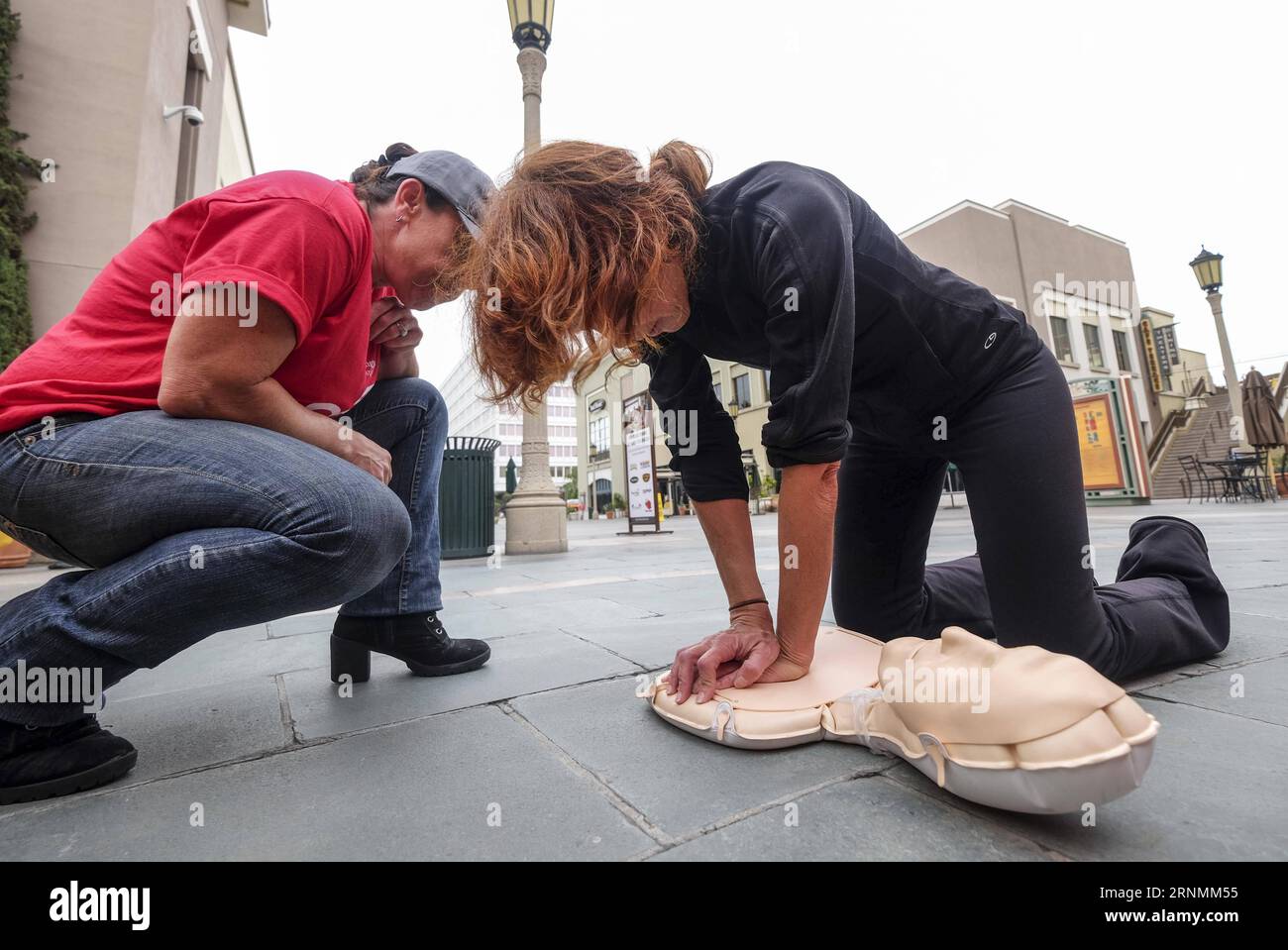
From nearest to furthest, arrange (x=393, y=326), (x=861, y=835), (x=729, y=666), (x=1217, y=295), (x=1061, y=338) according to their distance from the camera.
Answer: (x=861, y=835), (x=729, y=666), (x=393, y=326), (x=1217, y=295), (x=1061, y=338)

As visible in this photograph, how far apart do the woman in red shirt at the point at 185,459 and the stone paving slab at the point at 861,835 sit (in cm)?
82

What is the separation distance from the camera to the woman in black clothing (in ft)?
3.64

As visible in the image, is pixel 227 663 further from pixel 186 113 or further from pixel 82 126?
pixel 186 113

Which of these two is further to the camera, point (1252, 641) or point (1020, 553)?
point (1252, 641)

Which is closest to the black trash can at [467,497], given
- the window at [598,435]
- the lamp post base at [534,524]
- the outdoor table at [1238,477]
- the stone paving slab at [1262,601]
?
the lamp post base at [534,524]

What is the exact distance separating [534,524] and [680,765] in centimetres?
592

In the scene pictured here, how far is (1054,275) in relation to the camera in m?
21.2

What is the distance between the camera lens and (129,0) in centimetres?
679

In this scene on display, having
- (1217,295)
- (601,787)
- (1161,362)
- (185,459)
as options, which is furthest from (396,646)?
(1161,362)

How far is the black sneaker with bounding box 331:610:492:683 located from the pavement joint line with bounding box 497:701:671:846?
1.56ft

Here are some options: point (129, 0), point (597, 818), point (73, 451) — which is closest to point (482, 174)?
point (73, 451)

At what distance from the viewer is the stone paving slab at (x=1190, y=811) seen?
2.30 ft
